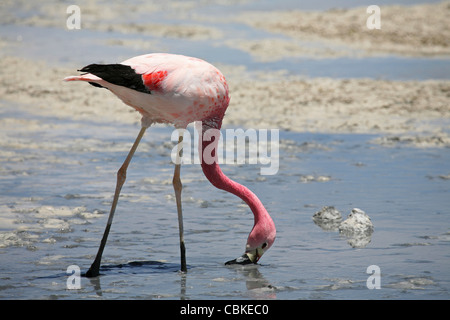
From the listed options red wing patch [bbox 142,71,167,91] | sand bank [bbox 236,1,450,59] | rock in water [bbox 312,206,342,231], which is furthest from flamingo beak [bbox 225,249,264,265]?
→ sand bank [bbox 236,1,450,59]

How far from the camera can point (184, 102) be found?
6.17m

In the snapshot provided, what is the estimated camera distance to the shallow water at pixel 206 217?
5758mm

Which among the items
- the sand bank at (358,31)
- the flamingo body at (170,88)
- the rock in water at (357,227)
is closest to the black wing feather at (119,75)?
the flamingo body at (170,88)

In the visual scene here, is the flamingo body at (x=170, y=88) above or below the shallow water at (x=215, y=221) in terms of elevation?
above

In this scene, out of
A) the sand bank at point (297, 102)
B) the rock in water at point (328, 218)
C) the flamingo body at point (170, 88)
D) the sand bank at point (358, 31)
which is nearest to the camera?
the flamingo body at point (170, 88)

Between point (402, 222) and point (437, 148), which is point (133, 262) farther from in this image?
point (437, 148)

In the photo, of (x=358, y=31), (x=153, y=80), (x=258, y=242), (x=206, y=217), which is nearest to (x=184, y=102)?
(x=153, y=80)

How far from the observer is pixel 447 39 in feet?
57.3

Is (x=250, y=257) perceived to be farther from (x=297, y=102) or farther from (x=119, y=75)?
(x=297, y=102)

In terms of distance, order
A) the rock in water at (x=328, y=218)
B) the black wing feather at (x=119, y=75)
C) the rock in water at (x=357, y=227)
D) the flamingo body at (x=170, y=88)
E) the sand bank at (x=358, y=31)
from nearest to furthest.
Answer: the black wing feather at (x=119, y=75)
the flamingo body at (x=170, y=88)
the rock in water at (x=357, y=227)
the rock in water at (x=328, y=218)
the sand bank at (x=358, y=31)

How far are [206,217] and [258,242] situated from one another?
1495 mm

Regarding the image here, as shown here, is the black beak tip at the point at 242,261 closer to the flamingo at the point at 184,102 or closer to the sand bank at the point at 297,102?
the flamingo at the point at 184,102

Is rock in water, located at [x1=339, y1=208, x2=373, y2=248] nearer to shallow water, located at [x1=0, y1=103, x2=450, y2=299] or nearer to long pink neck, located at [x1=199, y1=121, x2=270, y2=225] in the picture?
shallow water, located at [x1=0, y1=103, x2=450, y2=299]
